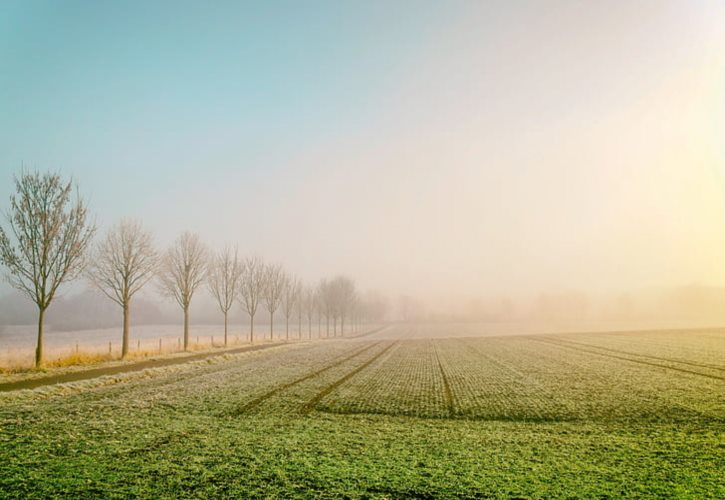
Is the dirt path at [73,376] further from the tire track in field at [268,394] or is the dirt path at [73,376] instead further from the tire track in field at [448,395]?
the tire track in field at [448,395]

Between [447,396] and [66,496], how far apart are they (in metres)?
14.4

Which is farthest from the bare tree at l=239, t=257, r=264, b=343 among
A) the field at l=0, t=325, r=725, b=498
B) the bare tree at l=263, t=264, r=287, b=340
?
the field at l=0, t=325, r=725, b=498

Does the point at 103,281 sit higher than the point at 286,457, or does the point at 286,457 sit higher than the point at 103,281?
the point at 103,281

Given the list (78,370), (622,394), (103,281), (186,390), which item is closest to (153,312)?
(103,281)

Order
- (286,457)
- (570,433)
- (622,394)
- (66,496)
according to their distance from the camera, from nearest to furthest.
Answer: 1. (66,496)
2. (286,457)
3. (570,433)
4. (622,394)

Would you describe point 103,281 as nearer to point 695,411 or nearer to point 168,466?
point 168,466

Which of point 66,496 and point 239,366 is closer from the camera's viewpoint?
point 66,496

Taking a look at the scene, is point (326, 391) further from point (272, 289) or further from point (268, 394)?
point (272, 289)

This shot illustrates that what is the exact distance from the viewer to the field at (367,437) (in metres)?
8.96

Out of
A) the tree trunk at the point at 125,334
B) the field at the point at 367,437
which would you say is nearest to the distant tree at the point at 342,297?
the tree trunk at the point at 125,334

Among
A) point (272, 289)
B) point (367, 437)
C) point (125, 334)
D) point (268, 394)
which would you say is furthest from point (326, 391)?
point (272, 289)

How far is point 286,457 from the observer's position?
34.8ft

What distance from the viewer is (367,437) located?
12609 millimetres

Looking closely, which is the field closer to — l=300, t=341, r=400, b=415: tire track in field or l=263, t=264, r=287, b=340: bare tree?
l=300, t=341, r=400, b=415: tire track in field
